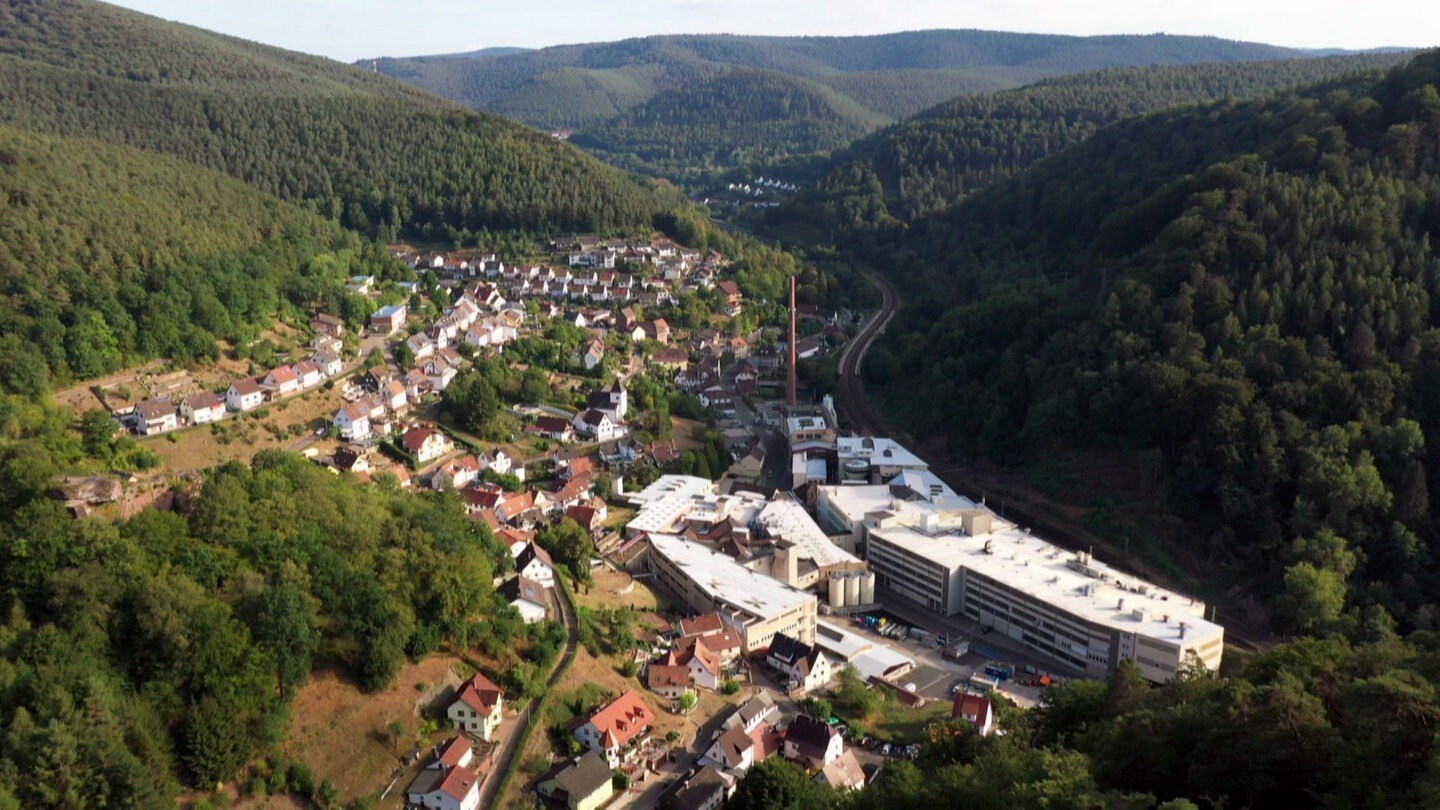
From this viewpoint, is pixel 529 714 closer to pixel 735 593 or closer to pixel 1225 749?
pixel 735 593

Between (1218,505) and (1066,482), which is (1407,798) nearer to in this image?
(1218,505)

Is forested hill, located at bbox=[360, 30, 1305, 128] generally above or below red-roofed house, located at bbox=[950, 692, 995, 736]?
above

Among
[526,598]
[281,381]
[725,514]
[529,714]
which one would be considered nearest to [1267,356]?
[725,514]

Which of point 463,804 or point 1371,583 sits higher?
point 463,804

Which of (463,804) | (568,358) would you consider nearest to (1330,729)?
(463,804)

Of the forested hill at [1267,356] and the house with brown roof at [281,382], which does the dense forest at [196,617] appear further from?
the forested hill at [1267,356]

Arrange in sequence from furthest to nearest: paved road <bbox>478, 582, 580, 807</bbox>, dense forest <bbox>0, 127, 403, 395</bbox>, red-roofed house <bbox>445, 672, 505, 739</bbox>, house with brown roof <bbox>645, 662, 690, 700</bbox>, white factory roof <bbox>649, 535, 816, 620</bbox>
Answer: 1. dense forest <bbox>0, 127, 403, 395</bbox>
2. white factory roof <bbox>649, 535, 816, 620</bbox>
3. house with brown roof <bbox>645, 662, 690, 700</bbox>
4. red-roofed house <bbox>445, 672, 505, 739</bbox>
5. paved road <bbox>478, 582, 580, 807</bbox>

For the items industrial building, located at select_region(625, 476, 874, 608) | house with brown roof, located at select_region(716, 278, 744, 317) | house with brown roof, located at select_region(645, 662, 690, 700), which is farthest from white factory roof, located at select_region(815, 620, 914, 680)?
house with brown roof, located at select_region(716, 278, 744, 317)

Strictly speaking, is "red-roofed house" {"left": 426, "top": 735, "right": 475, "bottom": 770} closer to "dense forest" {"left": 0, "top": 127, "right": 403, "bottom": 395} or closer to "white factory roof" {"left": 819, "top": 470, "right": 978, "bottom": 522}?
"white factory roof" {"left": 819, "top": 470, "right": 978, "bottom": 522}
